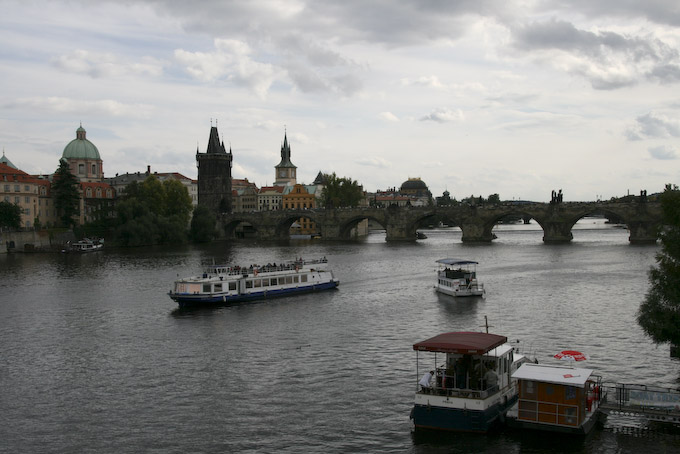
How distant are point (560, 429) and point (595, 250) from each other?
288 feet

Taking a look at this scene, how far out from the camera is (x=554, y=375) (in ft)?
88.1

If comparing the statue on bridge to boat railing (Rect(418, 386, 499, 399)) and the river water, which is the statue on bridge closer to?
the river water

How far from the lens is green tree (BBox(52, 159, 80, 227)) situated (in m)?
133

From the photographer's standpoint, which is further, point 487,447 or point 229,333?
point 229,333

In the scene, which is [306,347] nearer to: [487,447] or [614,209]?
[487,447]

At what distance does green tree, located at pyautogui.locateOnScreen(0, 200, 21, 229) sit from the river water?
153 ft

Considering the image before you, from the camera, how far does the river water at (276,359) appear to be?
27078 mm

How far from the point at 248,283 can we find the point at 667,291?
38.6 meters

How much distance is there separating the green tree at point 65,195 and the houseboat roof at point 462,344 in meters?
117

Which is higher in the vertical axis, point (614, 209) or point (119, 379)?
point (614, 209)

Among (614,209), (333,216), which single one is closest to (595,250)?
(614,209)

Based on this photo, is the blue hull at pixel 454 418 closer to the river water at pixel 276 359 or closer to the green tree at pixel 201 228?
the river water at pixel 276 359

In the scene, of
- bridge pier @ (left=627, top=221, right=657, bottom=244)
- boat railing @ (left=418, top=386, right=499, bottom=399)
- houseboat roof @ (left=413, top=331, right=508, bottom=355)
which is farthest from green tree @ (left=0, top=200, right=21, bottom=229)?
boat railing @ (left=418, top=386, right=499, bottom=399)

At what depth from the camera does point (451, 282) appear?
62875 mm
